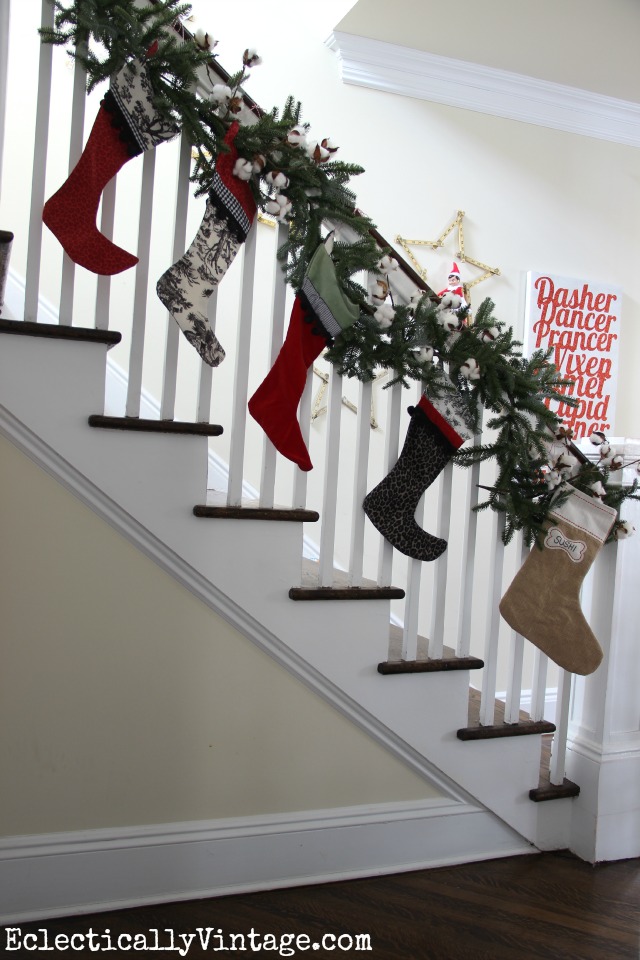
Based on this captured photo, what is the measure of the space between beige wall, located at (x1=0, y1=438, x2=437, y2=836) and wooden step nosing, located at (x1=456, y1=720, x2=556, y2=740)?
38 cm

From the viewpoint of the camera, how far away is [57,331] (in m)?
1.66

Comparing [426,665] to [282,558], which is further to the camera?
[426,665]

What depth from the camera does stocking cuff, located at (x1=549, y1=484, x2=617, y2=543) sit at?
198 cm

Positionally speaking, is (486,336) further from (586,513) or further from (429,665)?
(429,665)

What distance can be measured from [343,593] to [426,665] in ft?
0.97

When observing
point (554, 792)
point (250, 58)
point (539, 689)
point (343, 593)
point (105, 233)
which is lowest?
point (554, 792)

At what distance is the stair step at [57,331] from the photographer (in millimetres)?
1623

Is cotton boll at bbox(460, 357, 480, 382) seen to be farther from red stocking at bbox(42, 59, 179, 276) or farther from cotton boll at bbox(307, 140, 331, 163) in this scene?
red stocking at bbox(42, 59, 179, 276)

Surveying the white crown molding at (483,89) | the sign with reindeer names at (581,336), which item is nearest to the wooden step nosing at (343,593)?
the sign with reindeer names at (581,336)

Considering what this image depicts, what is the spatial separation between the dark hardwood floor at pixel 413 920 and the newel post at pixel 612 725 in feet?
0.41

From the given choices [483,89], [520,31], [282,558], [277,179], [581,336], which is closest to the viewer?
[277,179]

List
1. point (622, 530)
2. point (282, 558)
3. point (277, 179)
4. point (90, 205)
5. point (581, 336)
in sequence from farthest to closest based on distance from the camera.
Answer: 1. point (581, 336)
2. point (622, 530)
3. point (282, 558)
4. point (277, 179)
5. point (90, 205)

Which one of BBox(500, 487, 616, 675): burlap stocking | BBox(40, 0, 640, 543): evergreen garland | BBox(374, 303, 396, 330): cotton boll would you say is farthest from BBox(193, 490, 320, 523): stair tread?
BBox(500, 487, 616, 675): burlap stocking

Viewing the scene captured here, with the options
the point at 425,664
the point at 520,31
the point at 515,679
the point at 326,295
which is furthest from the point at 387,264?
the point at 520,31
